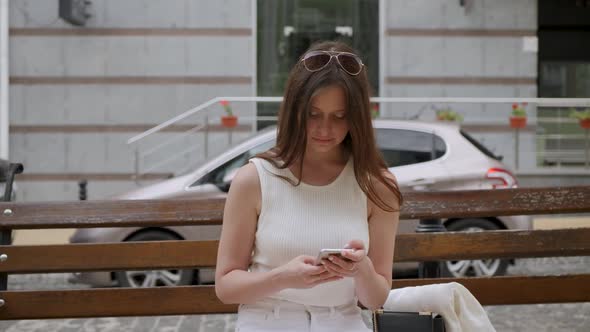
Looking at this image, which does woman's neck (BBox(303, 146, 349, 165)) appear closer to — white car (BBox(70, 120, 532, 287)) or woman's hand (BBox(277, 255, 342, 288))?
woman's hand (BBox(277, 255, 342, 288))

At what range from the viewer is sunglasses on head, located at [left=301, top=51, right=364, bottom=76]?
3.17 meters

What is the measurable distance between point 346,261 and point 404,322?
1.33 ft

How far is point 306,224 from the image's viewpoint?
3240 mm

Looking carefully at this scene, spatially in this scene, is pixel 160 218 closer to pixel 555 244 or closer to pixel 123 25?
pixel 555 244

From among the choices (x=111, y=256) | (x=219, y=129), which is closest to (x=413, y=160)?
(x=111, y=256)

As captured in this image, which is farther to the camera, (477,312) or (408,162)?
(408,162)

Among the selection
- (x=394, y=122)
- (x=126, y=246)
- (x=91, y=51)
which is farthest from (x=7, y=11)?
(x=126, y=246)

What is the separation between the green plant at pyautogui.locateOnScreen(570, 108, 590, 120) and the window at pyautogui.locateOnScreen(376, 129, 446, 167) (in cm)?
464

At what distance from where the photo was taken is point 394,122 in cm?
917

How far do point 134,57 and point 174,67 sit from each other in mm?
655

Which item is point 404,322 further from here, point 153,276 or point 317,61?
point 153,276

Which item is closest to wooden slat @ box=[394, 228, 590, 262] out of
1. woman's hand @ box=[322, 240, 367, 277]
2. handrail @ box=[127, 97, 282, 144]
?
woman's hand @ box=[322, 240, 367, 277]

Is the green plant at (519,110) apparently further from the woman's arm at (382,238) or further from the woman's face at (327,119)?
the woman's face at (327,119)

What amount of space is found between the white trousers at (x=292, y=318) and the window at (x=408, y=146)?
18.5 feet
